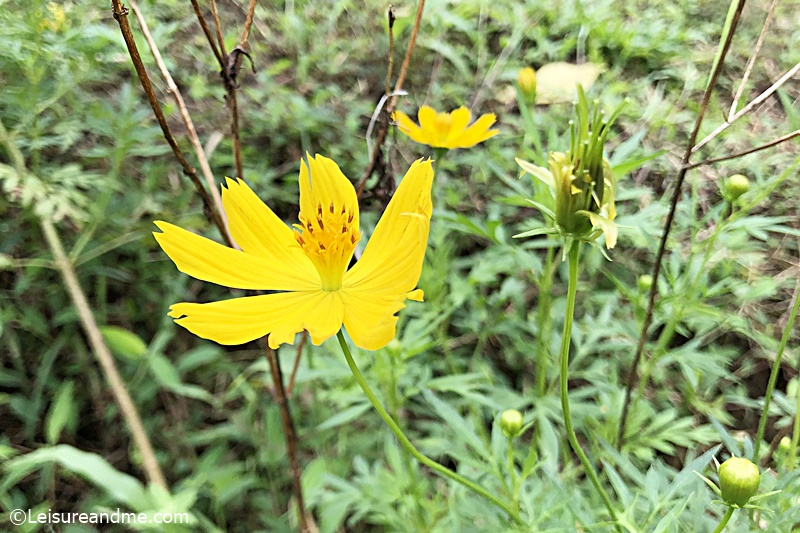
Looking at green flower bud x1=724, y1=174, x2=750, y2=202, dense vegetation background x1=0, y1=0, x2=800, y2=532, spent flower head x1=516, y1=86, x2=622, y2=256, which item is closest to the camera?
spent flower head x1=516, y1=86, x2=622, y2=256

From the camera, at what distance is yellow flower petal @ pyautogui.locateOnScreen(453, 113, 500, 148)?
1197 millimetres

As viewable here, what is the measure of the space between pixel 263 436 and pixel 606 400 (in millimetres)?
799

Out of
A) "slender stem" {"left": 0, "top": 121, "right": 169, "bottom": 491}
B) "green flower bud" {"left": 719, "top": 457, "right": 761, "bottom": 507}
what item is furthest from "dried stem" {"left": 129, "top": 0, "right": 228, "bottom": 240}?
"green flower bud" {"left": 719, "top": 457, "right": 761, "bottom": 507}

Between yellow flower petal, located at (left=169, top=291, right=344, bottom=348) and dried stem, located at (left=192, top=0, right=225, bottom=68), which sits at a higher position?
dried stem, located at (left=192, top=0, right=225, bottom=68)

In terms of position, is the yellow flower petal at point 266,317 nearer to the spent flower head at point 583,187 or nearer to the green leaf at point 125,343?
the spent flower head at point 583,187

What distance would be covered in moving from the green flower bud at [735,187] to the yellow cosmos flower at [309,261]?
568 mm

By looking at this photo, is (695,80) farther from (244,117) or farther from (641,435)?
(244,117)

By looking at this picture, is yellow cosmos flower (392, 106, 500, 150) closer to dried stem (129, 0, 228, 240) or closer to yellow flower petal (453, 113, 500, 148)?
yellow flower petal (453, 113, 500, 148)

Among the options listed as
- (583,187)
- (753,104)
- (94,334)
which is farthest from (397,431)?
(94,334)

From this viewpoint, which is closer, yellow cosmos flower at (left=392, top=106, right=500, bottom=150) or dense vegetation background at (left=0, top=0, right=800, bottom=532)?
dense vegetation background at (left=0, top=0, right=800, bottom=532)

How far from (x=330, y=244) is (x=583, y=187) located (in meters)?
0.32

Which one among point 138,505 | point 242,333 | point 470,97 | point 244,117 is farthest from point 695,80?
point 138,505

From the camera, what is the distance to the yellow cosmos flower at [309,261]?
0.62 metres

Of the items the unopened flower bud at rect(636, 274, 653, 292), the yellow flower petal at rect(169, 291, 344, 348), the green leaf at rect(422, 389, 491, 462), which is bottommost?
the green leaf at rect(422, 389, 491, 462)
